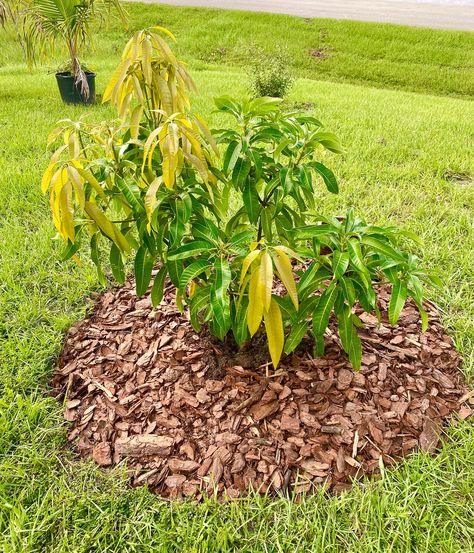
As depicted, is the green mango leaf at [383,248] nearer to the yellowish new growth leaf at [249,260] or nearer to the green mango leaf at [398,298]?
the green mango leaf at [398,298]

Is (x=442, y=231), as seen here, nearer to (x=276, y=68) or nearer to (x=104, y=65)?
(x=276, y=68)

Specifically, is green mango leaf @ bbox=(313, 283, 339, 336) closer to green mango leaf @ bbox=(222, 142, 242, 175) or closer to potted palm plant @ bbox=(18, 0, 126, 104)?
green mango leaf @ bbox=(222, 142, 242, 175)

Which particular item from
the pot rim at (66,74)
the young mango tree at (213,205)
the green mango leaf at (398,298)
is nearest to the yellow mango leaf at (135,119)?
the young mango tree at (213,205)

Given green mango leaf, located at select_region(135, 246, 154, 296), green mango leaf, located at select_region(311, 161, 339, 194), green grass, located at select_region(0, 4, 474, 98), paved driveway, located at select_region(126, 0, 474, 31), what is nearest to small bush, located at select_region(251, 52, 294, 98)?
green grass, located at select_region(0, 4, 474, 98)

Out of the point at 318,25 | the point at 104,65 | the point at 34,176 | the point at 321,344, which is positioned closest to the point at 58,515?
the point at 321,344

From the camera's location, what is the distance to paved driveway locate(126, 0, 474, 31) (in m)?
12.5

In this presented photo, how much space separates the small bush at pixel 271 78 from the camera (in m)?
5.79

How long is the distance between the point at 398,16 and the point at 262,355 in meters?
14.2

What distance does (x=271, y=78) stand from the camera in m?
5.78

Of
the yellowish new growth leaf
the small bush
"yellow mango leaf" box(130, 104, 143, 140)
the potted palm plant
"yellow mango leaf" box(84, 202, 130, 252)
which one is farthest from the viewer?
the small bush

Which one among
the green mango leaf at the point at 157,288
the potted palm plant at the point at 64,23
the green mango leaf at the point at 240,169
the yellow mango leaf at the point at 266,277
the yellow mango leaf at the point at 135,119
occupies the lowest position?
the green mango leaf at the point at 157,288

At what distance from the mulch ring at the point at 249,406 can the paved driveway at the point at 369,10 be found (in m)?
12.7

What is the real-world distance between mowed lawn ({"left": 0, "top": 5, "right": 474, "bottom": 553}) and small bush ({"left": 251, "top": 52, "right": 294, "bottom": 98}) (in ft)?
1.48

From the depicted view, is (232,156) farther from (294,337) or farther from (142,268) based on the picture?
(294,337)
